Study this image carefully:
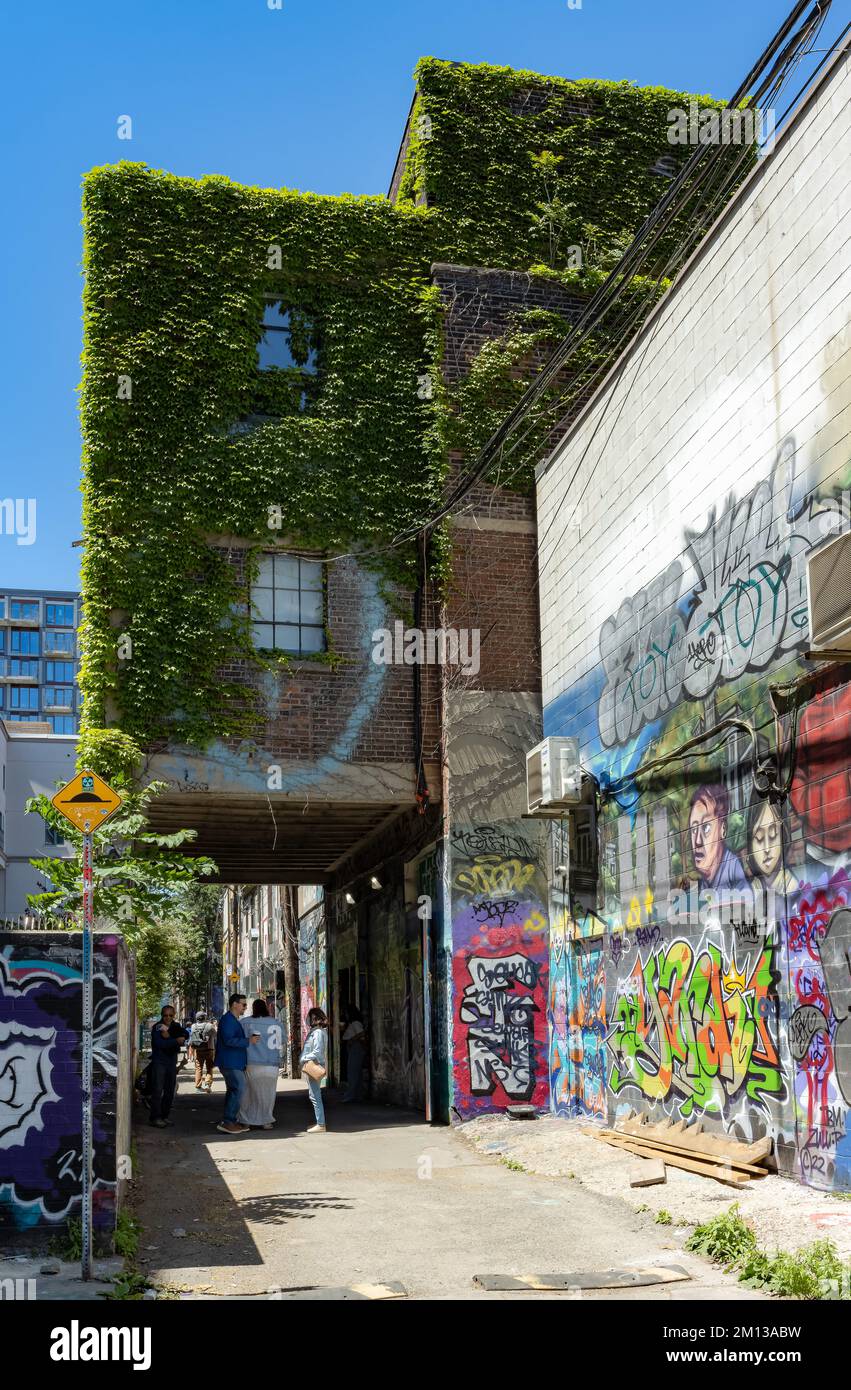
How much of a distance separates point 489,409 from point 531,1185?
1047 centimetres

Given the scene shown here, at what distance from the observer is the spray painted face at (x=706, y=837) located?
35.6 ft

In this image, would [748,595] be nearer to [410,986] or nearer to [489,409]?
[489,409]

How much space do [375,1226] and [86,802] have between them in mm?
3931

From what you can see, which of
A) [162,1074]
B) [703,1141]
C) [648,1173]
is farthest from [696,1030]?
[162,1074]

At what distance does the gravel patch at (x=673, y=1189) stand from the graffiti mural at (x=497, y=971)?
1.02 meters

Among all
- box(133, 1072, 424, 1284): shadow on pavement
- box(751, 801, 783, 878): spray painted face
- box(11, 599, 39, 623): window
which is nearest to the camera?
box(133, 1072, 424, 1284): shadow on pavement

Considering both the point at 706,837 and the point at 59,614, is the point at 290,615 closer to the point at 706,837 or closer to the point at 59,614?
the point at 706,837

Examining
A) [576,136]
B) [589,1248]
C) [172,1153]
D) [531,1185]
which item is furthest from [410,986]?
[576,136]

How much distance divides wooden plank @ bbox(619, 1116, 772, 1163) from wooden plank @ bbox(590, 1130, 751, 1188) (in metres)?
0.11

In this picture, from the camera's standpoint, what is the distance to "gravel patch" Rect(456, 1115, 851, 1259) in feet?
25.5

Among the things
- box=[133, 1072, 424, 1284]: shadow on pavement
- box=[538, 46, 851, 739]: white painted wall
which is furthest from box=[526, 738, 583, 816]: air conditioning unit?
box=[133, 1072, 424, 1284]: shadow on pavement

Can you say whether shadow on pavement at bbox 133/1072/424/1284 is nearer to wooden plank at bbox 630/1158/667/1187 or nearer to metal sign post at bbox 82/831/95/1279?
metal sign post at bbox 82/831/95/1279

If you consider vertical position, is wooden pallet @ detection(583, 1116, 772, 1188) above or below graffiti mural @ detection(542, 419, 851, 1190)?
below

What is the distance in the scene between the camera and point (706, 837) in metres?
11.1
